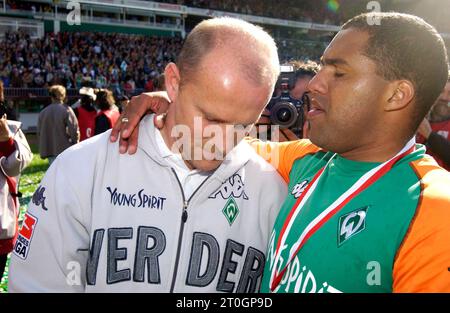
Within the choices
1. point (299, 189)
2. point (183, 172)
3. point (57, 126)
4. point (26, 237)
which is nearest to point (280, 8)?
point (57, 126)

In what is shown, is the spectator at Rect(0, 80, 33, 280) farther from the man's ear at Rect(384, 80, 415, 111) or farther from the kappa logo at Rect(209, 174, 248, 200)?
the man's ear at Rect(384, 80, 415, 111)

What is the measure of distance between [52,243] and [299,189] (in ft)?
2.89

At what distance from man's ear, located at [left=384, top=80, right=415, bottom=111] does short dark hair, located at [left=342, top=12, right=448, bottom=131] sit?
18 millimetres

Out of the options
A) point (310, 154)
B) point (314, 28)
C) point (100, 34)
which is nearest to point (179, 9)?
point (100, 34)

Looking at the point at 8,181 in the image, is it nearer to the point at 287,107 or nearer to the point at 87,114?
the point at 287,107

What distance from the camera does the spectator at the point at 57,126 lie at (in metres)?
6.86

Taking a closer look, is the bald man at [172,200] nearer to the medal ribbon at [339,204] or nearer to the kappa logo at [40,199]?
the kappa logo at [40,199]

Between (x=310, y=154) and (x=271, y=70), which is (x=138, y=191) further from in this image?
(x=310, y=154)

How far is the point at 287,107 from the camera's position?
2807mm

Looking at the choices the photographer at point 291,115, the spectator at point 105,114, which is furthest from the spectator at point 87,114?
the photographer at point 291,115

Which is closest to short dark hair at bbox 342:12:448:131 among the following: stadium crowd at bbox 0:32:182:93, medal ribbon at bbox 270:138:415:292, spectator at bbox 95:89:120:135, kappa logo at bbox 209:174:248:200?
medal ribbon at bbox 270:138:415:292

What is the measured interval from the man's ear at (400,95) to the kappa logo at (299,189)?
41 centimetres

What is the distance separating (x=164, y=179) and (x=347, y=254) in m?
0.66

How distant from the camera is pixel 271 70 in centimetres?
150
